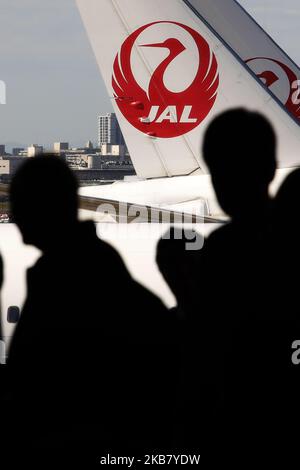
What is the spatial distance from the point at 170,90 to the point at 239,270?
9.65 meters

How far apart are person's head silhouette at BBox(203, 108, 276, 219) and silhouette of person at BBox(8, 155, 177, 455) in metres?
0.79

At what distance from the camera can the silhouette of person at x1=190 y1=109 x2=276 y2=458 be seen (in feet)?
15.3

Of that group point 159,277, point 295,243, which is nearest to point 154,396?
point 295,243

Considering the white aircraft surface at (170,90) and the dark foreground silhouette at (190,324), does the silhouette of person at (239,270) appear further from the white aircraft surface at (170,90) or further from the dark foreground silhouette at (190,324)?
the white aircraft surface at (170,90)

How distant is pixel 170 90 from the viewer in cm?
1402

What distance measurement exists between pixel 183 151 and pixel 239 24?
3.54m

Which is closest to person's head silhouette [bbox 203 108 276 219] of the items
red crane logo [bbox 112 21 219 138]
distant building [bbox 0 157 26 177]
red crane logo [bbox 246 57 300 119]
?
distant building [bbox 0 157 26 177]

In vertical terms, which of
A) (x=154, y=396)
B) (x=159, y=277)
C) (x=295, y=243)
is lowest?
(x=154, y=396)

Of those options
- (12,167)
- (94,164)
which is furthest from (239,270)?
(94,164)

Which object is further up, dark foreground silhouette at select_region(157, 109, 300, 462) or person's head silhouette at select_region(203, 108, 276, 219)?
person's head silhouette at select_region(203, 108, 276, 219)

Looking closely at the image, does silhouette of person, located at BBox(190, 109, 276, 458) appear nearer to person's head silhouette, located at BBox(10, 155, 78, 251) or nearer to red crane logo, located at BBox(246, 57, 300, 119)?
person's head silhouette, located at BBox(10, 155, 78, 251)

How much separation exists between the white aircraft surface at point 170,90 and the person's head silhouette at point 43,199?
726cm

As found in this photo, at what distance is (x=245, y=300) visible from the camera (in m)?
4.79
